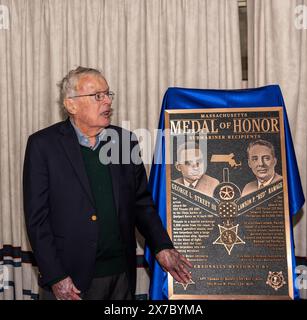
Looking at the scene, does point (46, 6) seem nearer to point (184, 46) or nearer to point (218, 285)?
point (184, 46)

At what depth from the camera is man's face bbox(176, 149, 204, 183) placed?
259cm

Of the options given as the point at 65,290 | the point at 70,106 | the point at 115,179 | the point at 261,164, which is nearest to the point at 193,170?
the point at 261,164

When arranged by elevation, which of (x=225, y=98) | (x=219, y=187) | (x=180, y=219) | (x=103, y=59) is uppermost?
(x=103, y=59)

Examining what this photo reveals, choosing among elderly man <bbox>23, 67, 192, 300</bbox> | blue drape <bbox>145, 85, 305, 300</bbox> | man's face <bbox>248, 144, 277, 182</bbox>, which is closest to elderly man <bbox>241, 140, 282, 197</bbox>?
man's face <bbox>248, 144, 277, 182</bbox>

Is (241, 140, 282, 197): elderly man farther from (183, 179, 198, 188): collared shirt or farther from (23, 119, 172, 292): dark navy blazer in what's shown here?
(23, 119, 172, 292): dark navy blazer

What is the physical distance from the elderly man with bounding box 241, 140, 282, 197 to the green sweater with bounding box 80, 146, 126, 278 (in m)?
0.80

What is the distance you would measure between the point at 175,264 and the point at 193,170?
0.56m

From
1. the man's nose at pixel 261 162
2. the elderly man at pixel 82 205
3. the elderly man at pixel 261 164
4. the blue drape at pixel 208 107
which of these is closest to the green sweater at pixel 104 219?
the elderly man at pixel 82 205

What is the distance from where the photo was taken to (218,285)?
97.2 inches

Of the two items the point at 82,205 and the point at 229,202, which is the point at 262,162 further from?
the point at 82,205

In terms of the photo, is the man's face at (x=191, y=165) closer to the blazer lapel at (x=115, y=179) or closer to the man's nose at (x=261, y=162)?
the man's nose at (x=261, y=162)
